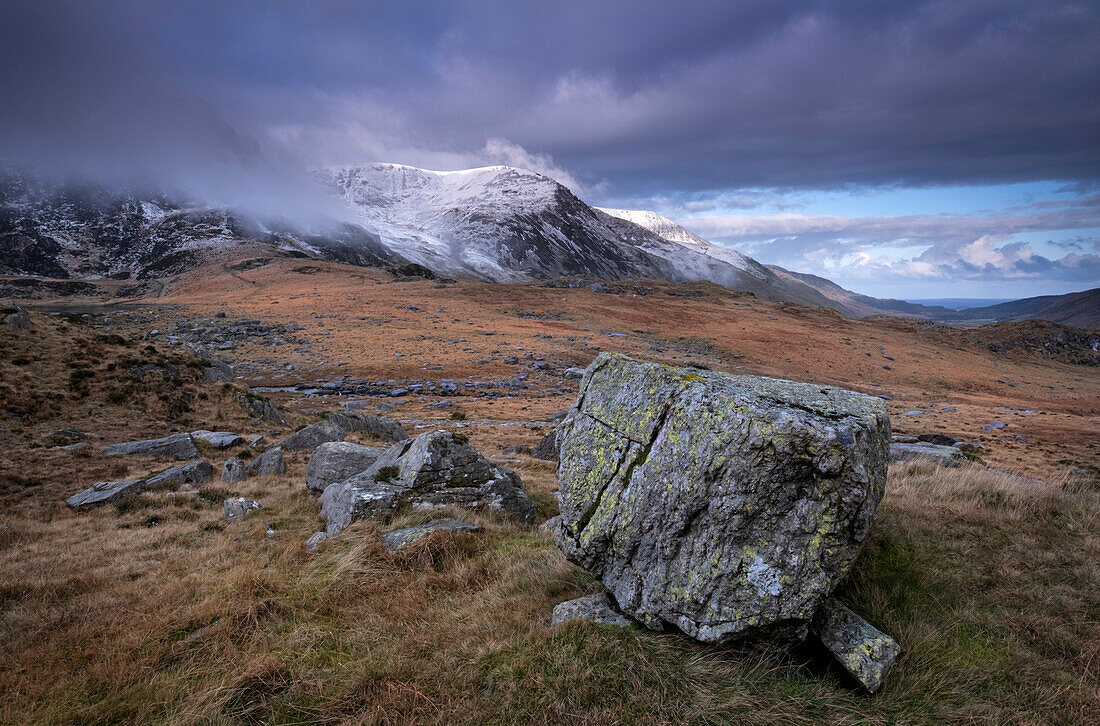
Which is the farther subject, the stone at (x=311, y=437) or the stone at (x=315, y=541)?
the stone at (x=311, y=437)

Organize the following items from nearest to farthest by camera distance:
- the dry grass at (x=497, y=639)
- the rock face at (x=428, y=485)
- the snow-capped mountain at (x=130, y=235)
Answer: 1. the dry grass at (x=497, y=639)
2. the rock face at (x=428, y=485)
3. the snow-capped mountain at (x=130, y=235)

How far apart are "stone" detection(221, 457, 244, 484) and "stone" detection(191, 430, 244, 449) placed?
3920 mm

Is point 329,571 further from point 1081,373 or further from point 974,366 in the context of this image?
point 1081,373

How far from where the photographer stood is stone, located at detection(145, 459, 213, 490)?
13617 millimetres

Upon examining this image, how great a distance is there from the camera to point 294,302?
71000 millimetres

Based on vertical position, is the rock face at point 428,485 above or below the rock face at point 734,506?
below

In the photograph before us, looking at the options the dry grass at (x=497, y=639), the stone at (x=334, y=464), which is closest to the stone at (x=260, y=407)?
the stone at (x=334, y=464)

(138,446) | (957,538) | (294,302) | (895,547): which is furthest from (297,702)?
(294,302)

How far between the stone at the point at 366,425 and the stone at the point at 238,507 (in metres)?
9.63

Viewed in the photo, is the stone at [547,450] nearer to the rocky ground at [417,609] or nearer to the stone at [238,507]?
the rocky ground at [417,609]

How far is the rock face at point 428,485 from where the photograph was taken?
9812mm

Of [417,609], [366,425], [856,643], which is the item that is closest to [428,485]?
[417,609]

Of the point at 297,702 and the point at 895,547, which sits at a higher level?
the point at 895,547

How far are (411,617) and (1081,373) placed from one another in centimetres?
10256
